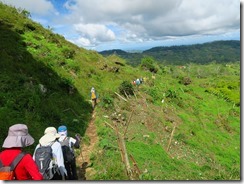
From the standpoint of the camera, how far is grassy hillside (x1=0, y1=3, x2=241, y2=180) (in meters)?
9.13

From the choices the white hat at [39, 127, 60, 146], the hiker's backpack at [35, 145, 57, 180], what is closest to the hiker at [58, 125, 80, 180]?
the white hat at [39, 127, 60, 146]

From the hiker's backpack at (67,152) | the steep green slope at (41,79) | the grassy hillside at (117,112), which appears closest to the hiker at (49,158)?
the hiker's backpack at (67,152)

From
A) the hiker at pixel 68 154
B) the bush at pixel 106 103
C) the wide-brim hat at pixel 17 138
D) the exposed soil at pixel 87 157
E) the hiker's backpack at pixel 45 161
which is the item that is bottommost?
the exposed soil at pixel 87 157

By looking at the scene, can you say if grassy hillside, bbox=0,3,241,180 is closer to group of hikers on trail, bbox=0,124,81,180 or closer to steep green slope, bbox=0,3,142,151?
steep green slope, bbox=0,3,142,151

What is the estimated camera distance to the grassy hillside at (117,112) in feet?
30.0

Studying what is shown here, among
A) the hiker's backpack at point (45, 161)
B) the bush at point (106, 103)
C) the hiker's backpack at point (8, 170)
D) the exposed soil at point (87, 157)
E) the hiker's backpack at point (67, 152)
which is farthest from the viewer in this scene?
the bush at point (106, 103)

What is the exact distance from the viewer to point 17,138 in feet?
13.8

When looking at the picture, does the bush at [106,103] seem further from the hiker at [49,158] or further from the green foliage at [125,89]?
the hiker at [49,158]

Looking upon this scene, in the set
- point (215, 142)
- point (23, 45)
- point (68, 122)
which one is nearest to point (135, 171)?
point (68, 122)

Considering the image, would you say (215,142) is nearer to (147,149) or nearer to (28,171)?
(147,149)

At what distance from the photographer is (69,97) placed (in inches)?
650

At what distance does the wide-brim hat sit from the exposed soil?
4145 millimetres

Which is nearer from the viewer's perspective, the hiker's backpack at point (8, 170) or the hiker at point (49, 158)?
the hiker's backpack at point (8, 170)

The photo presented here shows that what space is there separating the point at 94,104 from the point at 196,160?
25.1 feet
